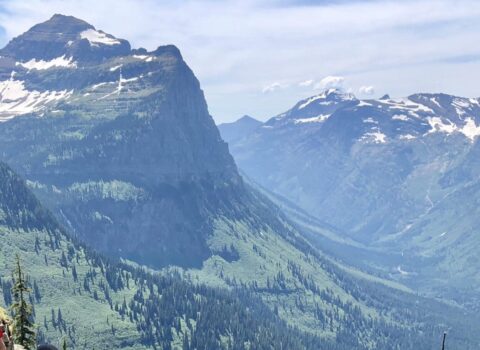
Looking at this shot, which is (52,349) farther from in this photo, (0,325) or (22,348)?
(0,325)

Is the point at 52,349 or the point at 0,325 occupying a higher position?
the point at 0,325

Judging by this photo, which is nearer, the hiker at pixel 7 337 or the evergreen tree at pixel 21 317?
the hiker at pixel 7 337

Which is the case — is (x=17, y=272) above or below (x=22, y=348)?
above

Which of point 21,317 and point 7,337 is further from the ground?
point 7,337

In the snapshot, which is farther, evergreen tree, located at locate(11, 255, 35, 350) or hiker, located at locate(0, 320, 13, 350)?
evergreen tree, located at locate(11, 255, 35, 350)

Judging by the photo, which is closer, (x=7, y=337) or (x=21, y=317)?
(x=7, y=337)

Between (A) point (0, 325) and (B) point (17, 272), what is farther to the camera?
(B) point (17, 272)

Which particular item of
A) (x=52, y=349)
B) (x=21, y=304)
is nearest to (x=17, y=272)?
(x=21, y=304)

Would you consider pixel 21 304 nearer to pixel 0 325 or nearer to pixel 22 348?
pixel 22 348

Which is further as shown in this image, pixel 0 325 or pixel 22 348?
pixel 22 348
